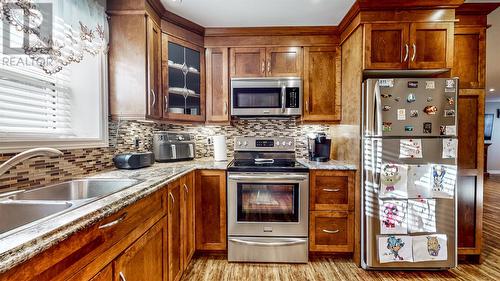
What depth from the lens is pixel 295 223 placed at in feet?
7.32

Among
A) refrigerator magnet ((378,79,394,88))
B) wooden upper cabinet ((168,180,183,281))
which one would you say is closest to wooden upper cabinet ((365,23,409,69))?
refrigerator magnet ((378,79,394,88))

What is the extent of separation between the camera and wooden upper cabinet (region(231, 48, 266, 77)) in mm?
2590

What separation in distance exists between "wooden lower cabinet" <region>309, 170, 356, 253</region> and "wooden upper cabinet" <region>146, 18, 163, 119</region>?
1511 millimetres

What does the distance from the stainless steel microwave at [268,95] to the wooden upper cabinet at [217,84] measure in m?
0.11

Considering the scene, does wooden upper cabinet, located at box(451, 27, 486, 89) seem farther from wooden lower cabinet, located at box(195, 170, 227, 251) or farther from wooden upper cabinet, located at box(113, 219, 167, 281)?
wooden upper cabinet, located at box(113, 219, 167, 281)

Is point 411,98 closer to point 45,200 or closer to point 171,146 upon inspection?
point 171,146

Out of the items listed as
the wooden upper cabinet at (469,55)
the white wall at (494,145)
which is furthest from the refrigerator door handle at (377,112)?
the white wall at (494,145)

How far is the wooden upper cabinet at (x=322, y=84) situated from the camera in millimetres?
2586

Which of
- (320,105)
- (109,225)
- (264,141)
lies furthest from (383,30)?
(109,225)

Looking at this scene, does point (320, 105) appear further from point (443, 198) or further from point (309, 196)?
point (443, 198)

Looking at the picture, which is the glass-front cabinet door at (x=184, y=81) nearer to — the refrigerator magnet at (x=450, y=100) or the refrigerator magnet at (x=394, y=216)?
the refrigerator magnet at (x=394, y=216)

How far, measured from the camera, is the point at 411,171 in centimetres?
200

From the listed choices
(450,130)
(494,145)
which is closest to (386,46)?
(450,130)

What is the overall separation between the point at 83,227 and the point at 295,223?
1773mm
